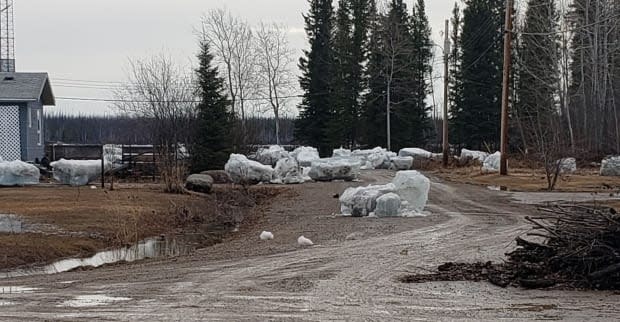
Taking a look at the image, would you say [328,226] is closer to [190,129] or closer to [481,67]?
[190,129]

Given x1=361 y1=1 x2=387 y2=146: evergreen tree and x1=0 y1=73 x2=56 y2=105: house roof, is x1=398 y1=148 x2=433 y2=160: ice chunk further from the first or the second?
x1=0 y1=73 x2=56 y2=105: house roof

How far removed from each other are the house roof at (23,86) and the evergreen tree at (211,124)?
25.6 feet

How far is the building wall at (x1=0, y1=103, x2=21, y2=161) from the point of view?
37844 mm

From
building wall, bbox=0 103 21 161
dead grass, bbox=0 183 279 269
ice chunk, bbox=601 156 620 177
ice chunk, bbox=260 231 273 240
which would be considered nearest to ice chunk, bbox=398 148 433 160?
ice chunk, bbox=601 156 620 177

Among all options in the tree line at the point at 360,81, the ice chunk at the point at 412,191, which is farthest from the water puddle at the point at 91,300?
the tree line at the point at 360,81

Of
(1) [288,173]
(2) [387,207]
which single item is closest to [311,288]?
(2) [387,207]

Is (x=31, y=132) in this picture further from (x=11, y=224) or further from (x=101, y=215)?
(x=11, y=224)

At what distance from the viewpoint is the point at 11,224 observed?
62.6 feet

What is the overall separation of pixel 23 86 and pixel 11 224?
21.9 meters

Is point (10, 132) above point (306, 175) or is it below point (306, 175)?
above

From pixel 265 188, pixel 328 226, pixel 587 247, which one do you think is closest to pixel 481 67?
pixel 265 188

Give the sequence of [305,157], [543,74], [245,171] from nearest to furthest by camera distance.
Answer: [245,171]
[305,157]
[543,74]

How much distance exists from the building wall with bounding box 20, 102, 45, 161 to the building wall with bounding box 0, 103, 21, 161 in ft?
0.72

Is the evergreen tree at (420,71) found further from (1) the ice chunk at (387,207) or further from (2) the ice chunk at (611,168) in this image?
(1) the ice chunk at (387,207)
